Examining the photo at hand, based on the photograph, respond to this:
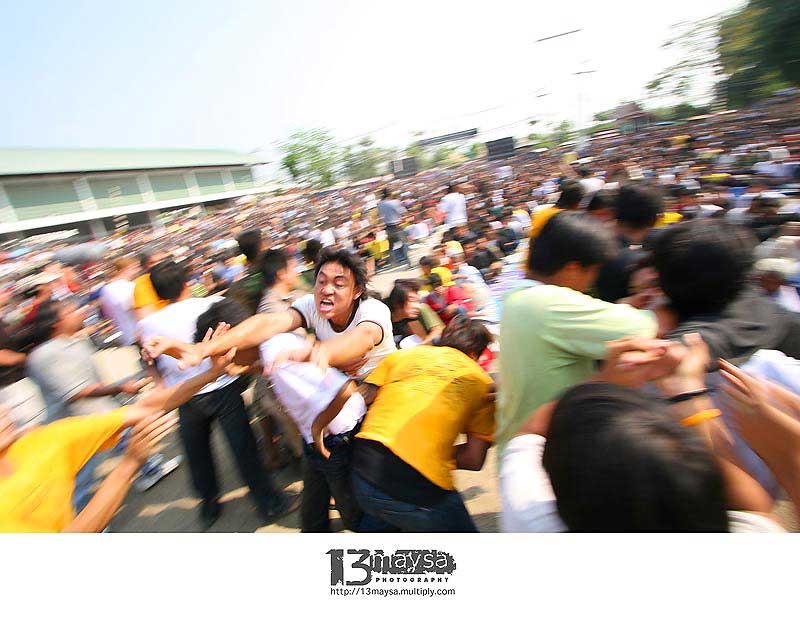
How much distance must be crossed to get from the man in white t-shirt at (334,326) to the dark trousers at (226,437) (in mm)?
524

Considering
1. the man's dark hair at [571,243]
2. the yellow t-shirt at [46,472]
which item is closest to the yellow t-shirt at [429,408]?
the man's dark hair at [571,243]

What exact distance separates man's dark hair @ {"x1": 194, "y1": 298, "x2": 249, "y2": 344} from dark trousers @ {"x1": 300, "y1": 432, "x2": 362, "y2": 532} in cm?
64

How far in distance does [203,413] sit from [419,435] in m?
1.34

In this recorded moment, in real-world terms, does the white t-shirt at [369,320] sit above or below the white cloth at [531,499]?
above

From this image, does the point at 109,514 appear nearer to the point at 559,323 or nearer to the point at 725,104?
the point at 559,323

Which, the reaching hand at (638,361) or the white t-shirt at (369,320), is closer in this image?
the reaching hand at (638,361)

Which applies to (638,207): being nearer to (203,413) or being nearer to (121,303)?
(203,413)

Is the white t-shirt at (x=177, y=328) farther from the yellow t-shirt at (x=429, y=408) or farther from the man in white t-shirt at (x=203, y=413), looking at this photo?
the yellow t-shirt at (x=429, y=408)

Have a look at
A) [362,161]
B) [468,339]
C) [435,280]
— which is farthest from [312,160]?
[468,339]

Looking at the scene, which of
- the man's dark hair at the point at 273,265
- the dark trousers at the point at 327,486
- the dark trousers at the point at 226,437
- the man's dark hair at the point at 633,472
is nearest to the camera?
the man's dark hair at the point at 633,472

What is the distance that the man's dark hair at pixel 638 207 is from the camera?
2148mm

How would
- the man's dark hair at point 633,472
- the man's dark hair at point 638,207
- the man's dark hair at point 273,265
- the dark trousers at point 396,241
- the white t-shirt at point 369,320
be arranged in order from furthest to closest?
the dark trousers at point 396,241 → the man's dark hair at point 273,265 → the man's dark hair at point 638,207 → the white t-shirt at point 369,320 → the man's dark hair at point 633,472

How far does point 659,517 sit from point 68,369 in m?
2.65

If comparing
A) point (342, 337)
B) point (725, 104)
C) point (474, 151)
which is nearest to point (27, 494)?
point (342, 337)
